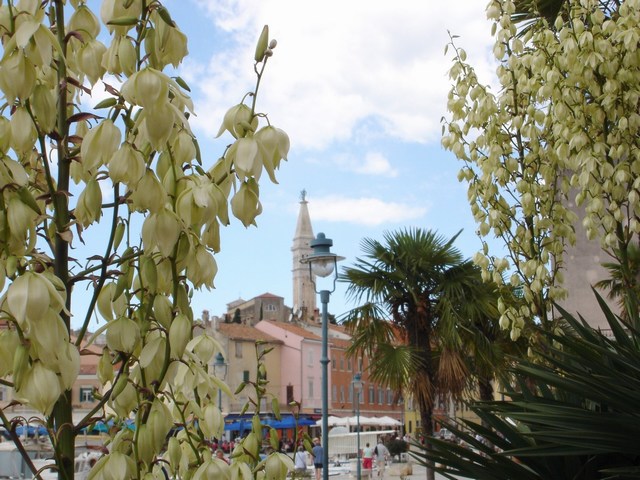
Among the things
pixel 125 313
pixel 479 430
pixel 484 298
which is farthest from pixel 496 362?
pixel 125 313

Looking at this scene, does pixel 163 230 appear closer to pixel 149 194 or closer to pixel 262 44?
pixel 149 194

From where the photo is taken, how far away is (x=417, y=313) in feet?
47.0

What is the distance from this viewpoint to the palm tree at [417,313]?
13516mm

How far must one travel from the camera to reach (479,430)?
12.9 feet

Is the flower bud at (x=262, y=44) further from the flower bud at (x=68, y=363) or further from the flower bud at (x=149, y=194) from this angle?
the flower bud at (x=68, y=363)

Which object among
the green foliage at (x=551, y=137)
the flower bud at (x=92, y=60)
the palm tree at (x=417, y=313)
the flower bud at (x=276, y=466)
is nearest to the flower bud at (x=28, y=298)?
the flower bud at (x=92, y=60)

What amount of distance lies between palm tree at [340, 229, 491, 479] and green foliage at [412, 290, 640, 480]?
964cm

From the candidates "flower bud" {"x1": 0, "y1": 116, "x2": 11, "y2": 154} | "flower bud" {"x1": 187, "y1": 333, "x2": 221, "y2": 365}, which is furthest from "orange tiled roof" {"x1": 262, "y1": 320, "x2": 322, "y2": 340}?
"flower bud" {"x1": 0, "y1": 116, "x2": 11, "y2": 154}

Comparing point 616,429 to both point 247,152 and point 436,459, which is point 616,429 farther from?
point 247,152

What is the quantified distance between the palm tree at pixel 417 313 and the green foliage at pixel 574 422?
9638mm

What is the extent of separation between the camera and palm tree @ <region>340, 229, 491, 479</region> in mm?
13516

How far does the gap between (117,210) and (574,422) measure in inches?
82.4

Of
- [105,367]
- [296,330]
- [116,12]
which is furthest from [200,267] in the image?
[296,330]

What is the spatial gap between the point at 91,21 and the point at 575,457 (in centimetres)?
249
